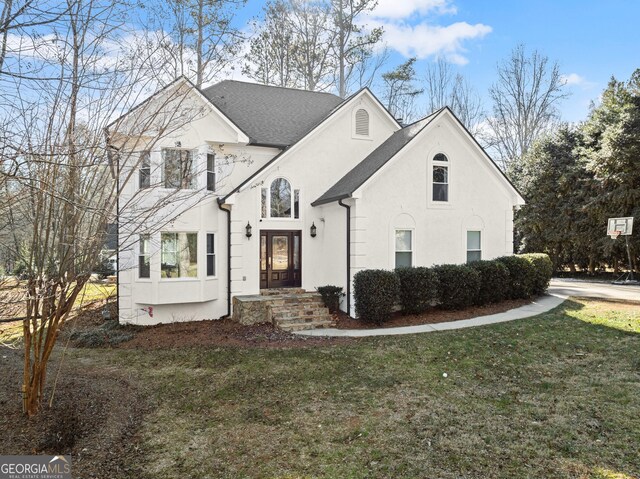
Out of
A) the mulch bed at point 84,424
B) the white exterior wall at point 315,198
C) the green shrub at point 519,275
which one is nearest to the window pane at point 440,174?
the white exterior wall at point 315,198

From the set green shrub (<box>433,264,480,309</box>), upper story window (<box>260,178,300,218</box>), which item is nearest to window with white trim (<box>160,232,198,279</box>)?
upper story window (<box>260,178,300,218</box>)

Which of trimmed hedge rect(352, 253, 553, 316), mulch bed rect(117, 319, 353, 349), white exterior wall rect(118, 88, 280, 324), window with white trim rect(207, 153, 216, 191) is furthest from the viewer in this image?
window with white trim rect(207, 153, 216, 191)

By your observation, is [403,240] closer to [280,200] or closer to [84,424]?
[280,200]

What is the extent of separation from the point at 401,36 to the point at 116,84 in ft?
74.6

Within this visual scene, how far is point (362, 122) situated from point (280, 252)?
5901mm

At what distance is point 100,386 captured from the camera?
744 cm

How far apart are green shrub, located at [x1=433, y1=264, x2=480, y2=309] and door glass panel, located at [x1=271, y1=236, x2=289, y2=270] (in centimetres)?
515

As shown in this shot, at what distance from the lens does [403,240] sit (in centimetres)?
1345

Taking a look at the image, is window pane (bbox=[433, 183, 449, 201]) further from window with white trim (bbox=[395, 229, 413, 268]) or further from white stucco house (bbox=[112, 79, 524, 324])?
window with white trim (bbox=[395, 229, 413, 268])

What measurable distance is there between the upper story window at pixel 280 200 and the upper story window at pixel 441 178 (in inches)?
191

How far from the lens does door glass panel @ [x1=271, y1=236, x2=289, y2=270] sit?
14055 mm

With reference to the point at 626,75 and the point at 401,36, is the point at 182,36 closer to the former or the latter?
the point at 401,36

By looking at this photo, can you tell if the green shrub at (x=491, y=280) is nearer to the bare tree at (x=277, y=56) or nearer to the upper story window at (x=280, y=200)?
the upper story window at (x=280, y=200)

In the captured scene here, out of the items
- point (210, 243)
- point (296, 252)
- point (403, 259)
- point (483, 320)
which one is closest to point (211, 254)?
point (210, 243)
